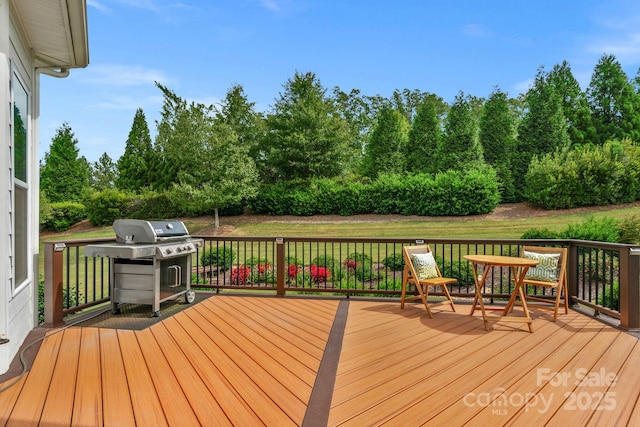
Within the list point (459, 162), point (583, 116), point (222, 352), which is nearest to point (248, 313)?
point (222, 352)

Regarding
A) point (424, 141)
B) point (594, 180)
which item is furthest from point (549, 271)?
point (424, 141)

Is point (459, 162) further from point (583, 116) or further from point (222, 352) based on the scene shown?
point (222, 352)

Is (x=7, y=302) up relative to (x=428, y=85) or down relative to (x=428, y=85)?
down

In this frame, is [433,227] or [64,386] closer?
[64,386]

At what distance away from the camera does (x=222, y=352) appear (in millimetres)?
2922

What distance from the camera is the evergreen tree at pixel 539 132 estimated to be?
557 inches

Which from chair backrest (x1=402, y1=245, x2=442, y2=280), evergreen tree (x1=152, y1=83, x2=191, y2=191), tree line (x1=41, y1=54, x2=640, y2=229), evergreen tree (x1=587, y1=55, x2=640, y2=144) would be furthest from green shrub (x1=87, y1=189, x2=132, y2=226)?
evergreen tree (x1=587, y1=55, x2=640, y2=144)

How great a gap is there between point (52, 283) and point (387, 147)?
14.4m

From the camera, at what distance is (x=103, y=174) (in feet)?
68.5

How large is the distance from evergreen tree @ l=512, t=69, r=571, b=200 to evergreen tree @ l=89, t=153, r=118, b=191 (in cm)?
2075

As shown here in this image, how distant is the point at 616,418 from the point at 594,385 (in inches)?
16.7

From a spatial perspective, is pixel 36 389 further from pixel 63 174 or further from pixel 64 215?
pixel 63 174

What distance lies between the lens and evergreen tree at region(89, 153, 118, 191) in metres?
20.0

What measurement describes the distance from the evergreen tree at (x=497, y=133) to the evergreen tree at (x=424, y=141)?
1997 millimetres
